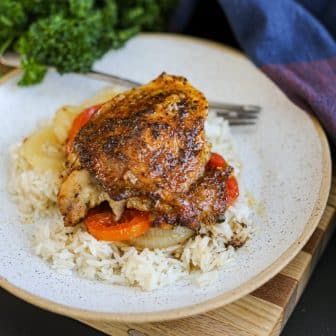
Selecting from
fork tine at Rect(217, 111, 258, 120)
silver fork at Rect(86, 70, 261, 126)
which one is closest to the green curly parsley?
silver fork at Rect(86, 70, 261, 126)

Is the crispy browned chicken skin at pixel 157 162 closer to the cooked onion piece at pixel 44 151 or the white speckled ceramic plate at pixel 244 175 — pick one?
the white speckled ceramic plate at pixel 244 175

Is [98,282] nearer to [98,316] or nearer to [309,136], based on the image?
[98,316]

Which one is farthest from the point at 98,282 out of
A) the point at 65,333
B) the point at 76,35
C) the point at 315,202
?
the point at 76,35

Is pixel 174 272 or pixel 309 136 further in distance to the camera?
pixel 309 136

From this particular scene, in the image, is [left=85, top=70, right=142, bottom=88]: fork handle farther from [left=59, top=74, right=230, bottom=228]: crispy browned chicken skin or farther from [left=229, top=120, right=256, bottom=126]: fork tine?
[left=59, top=74, right=230, bottom=228]: crispy browned chicken skin

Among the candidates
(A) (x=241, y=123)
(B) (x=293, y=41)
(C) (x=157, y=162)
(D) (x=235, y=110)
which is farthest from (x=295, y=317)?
(B) (x=293, y=41)

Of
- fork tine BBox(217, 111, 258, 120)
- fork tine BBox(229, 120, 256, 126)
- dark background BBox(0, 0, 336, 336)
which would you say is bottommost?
dark background BBox(0, 0, 336, 336)

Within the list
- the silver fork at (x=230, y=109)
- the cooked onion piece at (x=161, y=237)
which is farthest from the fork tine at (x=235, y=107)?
the cooked onion piece at (x=161, y=237)
